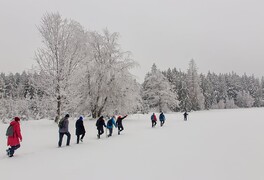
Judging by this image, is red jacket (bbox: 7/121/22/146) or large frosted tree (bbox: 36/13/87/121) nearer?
red jacket (bbox: 7/121/22/146)

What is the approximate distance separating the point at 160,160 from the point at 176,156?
97cm

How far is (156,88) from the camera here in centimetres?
6259

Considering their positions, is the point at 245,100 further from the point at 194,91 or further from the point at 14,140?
the point at 14,140

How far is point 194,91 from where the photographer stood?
7519cm

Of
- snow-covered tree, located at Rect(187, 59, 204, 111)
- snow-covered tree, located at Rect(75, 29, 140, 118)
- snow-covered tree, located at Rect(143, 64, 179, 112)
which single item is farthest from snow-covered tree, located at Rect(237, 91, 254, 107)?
snow-covered tree, located at Rect(75, 29, 140, 118)

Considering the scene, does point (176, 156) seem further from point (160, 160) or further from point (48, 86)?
point (48, 86)

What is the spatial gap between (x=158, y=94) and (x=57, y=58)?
40278 millimetres

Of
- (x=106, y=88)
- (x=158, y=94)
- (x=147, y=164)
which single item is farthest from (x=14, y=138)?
(x=158, y=94)

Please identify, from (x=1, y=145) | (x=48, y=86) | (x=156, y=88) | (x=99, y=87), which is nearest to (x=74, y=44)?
(x=48, y=86)

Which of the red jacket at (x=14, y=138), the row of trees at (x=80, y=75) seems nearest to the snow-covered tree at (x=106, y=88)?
the row of trees at (x=80, y=75)

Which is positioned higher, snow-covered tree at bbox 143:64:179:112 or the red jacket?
snow-covered tree at bbox 143:64:179:112

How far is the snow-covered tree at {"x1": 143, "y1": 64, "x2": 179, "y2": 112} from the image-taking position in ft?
201

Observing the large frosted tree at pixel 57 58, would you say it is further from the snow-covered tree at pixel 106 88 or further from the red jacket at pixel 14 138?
the red jacket at pixel 14 138

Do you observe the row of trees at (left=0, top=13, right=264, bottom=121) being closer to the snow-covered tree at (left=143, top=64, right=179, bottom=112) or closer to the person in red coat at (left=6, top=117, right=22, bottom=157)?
the person in red coat at (left=6, top=117, right=22, bottom=157)
